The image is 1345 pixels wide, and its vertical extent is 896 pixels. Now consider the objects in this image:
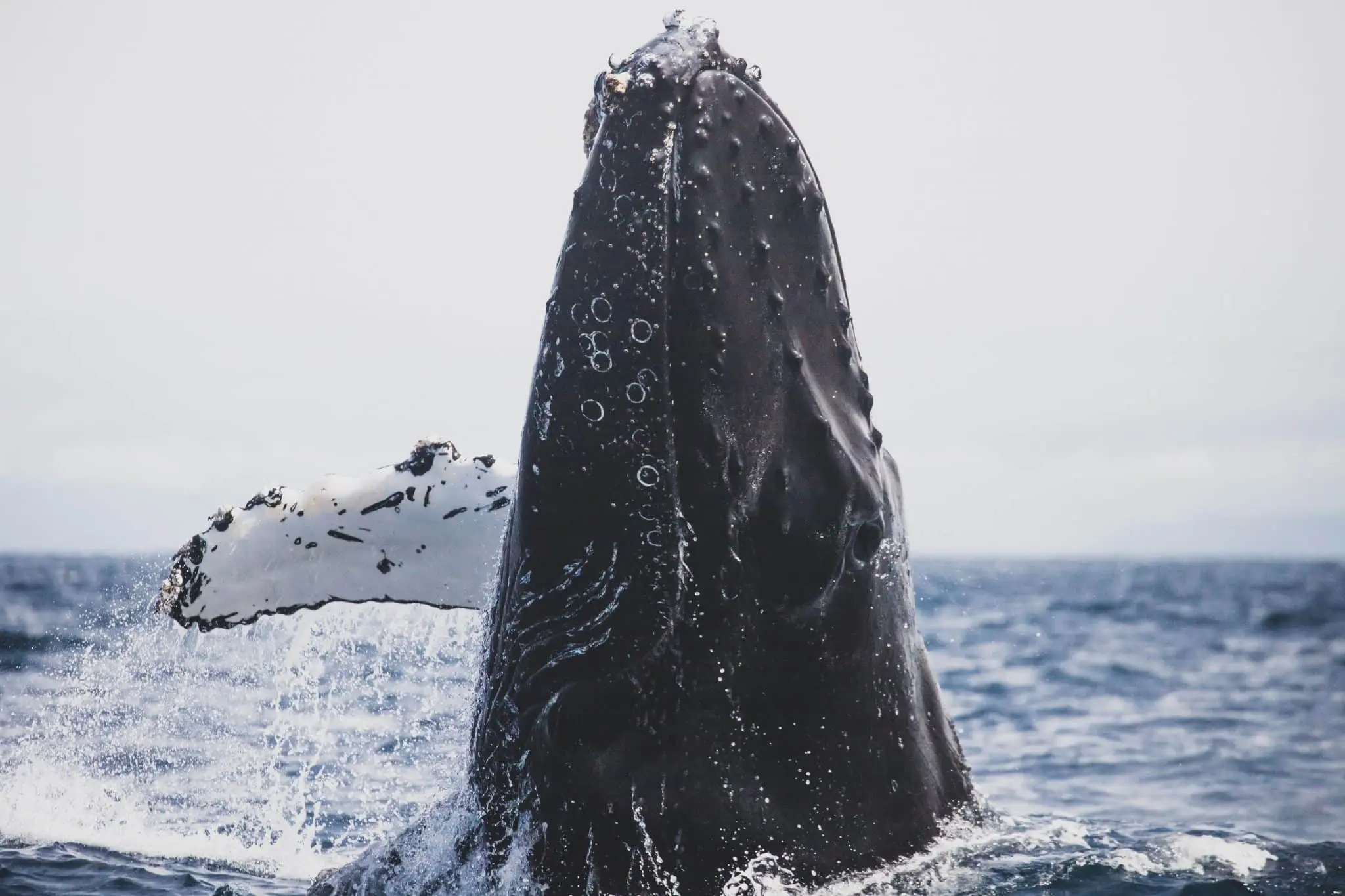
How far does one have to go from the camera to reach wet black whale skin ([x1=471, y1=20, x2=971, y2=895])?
412 centimetres

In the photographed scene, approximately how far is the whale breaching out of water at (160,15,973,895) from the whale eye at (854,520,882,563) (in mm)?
11

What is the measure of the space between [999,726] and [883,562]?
14625 mm

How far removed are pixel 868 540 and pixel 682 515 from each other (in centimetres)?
70

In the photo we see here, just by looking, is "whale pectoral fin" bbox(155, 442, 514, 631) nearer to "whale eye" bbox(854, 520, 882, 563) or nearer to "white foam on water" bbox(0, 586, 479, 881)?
"white foam on water" bbox(0, 586, 479, 881)

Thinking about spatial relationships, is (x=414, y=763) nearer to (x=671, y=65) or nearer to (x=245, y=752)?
(x=245, y=752)

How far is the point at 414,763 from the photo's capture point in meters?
12.7

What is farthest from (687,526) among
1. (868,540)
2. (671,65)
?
(671,65)

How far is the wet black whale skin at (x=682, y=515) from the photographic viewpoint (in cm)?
412

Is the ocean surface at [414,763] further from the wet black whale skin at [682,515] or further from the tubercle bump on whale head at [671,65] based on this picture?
the tubercle bump on whale head at [671,65]

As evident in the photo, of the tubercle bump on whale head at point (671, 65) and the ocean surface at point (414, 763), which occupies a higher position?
the tubercle bump on whale head at point (671, 65)

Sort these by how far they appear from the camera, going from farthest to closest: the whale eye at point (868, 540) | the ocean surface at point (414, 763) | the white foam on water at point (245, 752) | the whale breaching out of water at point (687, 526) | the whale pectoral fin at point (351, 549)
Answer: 1. the white foam on water at point (245, 752)
2. the ocean surface at point (414, 763)
3. the whale pectoral fin at point (351, 549)
4. the whale eye at point (868, 540)
5. the whale breaching out of water at point (687, 526)

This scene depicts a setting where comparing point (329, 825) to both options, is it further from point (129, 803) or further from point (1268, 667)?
point (1268, 667)

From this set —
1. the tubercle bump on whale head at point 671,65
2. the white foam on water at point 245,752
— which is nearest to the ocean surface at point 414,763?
the white foam on water at point 245,752

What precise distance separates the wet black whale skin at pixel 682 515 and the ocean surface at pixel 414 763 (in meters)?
0.44
